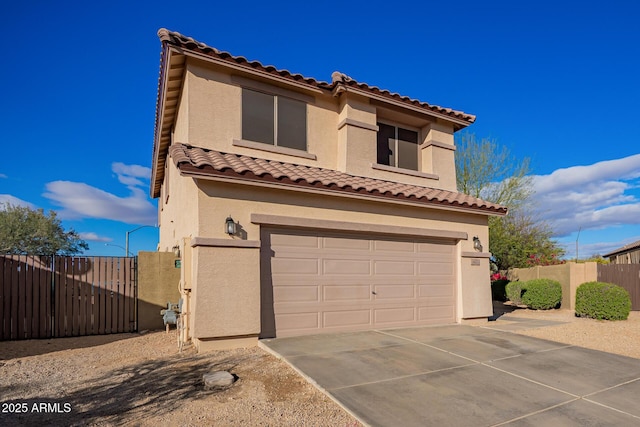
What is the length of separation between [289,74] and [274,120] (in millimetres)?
1196

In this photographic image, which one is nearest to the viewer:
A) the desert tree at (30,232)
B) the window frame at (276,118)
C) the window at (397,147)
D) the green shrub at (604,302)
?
the window frame at (276,118)

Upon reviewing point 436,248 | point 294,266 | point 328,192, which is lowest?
point 294,266

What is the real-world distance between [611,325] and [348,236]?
8181 mm

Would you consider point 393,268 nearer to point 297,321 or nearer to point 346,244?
point 346,244

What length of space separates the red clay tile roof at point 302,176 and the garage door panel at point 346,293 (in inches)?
84.9

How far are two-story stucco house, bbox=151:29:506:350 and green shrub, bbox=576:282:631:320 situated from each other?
4097 millimetres

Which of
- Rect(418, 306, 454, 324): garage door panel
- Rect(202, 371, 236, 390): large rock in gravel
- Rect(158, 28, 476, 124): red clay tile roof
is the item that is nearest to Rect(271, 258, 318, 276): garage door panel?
Rect(202, 371, 236, 390): large rock in gravel

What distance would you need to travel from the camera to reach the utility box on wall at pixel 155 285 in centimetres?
1053

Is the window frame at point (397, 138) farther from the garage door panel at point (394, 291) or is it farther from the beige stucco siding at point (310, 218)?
the garage door panel at point (394, 291)

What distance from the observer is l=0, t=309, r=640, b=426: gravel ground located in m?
4.56

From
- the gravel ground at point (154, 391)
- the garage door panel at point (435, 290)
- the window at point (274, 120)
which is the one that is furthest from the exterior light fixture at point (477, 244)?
the gravel ground at point (154, 391)

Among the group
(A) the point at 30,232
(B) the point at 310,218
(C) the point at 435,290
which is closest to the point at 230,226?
(B) the point at 310,218

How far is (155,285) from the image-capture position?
423 inches

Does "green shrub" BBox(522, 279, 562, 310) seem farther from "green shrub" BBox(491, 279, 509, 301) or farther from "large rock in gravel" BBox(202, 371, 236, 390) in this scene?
"large rock in gravel" BBox(202, 371, 236, 390)
